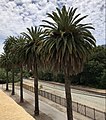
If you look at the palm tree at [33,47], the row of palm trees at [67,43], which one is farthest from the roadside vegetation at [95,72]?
the row of palm trees at [67,43]

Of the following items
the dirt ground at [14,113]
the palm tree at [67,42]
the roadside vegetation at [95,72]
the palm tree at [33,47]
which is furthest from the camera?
the roadside vegetation at [95,72]

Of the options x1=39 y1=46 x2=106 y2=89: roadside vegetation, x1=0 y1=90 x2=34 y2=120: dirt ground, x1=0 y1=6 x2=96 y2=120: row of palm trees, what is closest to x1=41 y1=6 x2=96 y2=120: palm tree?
x1=0 y1=6 x2=96 y2=120: row of palm trees

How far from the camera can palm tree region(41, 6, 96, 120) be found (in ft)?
66.3

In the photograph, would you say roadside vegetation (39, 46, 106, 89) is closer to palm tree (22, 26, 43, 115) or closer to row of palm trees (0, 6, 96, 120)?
palm tree (22, 26, 43, 115)

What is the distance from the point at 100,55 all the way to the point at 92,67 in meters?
5.41

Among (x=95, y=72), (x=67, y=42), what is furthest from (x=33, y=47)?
(x=95, y=72)

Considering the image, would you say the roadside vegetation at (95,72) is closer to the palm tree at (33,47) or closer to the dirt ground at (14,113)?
the palm tree at (33,47)

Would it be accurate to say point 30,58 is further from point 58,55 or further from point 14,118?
point 14,118

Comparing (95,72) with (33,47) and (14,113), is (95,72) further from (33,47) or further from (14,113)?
(14,113)

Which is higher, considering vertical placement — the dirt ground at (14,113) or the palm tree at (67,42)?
the palm tree at (67,42)

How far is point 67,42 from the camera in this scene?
20.0 metres

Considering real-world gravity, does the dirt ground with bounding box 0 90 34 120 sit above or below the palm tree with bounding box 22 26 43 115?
below

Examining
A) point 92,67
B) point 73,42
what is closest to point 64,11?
point 73,42

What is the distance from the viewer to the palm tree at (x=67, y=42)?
795 inches
